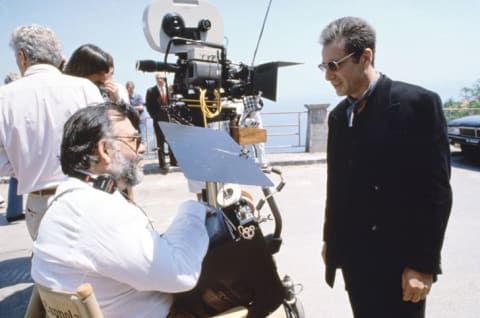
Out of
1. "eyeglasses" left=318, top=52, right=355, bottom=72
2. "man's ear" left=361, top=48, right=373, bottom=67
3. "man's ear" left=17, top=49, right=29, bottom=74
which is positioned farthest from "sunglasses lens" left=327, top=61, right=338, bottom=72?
"man's ear" left=17, top=49, right=29, bottom=74

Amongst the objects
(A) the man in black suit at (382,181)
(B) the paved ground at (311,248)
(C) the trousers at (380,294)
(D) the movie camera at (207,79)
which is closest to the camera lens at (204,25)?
(D) the movie camera at (207,79)

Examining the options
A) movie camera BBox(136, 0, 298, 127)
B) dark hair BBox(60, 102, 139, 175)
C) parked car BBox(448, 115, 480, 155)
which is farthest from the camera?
parked car BBox(448, 115, 480, 155)

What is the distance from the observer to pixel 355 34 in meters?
1.59

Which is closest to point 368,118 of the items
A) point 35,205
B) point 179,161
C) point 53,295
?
point 179,161

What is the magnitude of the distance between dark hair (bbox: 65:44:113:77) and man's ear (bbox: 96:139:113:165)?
1.75m

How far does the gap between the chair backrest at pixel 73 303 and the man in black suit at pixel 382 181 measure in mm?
1173

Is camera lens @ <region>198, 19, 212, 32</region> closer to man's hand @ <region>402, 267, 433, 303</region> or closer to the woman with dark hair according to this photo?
the woman with dark hair

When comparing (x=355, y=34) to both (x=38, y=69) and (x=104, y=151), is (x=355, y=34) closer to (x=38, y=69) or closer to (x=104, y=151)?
(x=104, y=151)

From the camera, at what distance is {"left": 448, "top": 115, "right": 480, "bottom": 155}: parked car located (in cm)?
698

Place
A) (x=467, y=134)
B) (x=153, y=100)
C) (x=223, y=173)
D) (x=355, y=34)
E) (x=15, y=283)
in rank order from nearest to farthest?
(x=223, y=173) < (x=355, y=34) < (x=15, y=283) < (x=153, y=100) < (x=467, y=134)

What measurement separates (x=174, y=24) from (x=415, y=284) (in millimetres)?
2029

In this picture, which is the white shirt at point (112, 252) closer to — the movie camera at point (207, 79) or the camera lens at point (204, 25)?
the movie camera at point (207, 79)

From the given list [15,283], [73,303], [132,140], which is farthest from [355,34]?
[15,283]

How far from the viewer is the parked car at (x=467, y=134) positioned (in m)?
6.98
